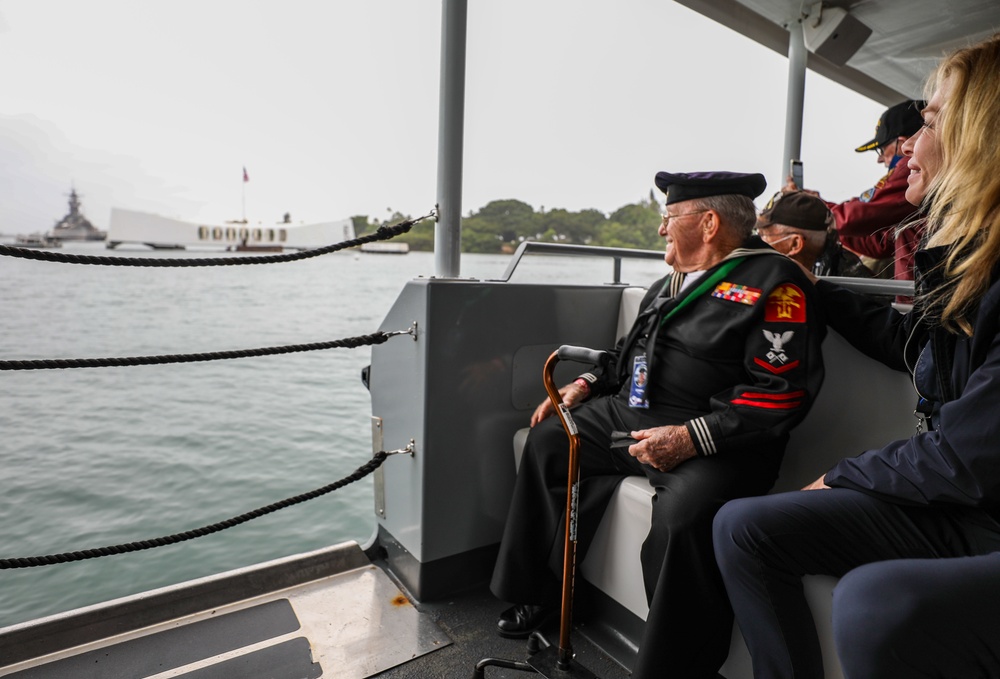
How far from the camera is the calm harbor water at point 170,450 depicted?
14.3ft

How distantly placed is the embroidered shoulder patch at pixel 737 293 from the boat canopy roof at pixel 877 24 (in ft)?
5.58

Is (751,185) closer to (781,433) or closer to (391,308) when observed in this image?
(781,433)

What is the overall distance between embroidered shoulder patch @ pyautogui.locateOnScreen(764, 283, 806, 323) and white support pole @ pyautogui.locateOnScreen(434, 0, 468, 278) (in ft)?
3.17

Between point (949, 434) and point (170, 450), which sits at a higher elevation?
point (949, 434)

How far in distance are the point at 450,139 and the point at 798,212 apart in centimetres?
116

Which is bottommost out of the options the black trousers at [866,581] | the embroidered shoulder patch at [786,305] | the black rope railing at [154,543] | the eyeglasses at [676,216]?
the black rope railing at [154,543]

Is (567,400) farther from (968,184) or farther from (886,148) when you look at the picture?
(886,148)

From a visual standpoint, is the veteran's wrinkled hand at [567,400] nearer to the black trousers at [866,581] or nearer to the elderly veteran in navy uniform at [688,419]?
the elderly veteran in navy uniform at [688,419]

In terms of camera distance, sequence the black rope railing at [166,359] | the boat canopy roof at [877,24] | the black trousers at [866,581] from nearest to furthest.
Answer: the black trousers at [866,581] < the black rope railing at [166,359] < the boat canopy roof at [877,24]

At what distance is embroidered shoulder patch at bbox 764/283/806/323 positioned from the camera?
151cm

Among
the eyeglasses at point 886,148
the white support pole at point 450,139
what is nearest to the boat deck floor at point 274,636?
the white support pole at point 450,139

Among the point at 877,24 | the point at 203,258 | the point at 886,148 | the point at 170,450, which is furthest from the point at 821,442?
the point at 170,450

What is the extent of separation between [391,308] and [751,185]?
3.87 ft

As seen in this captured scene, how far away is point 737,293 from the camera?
1586 mm
